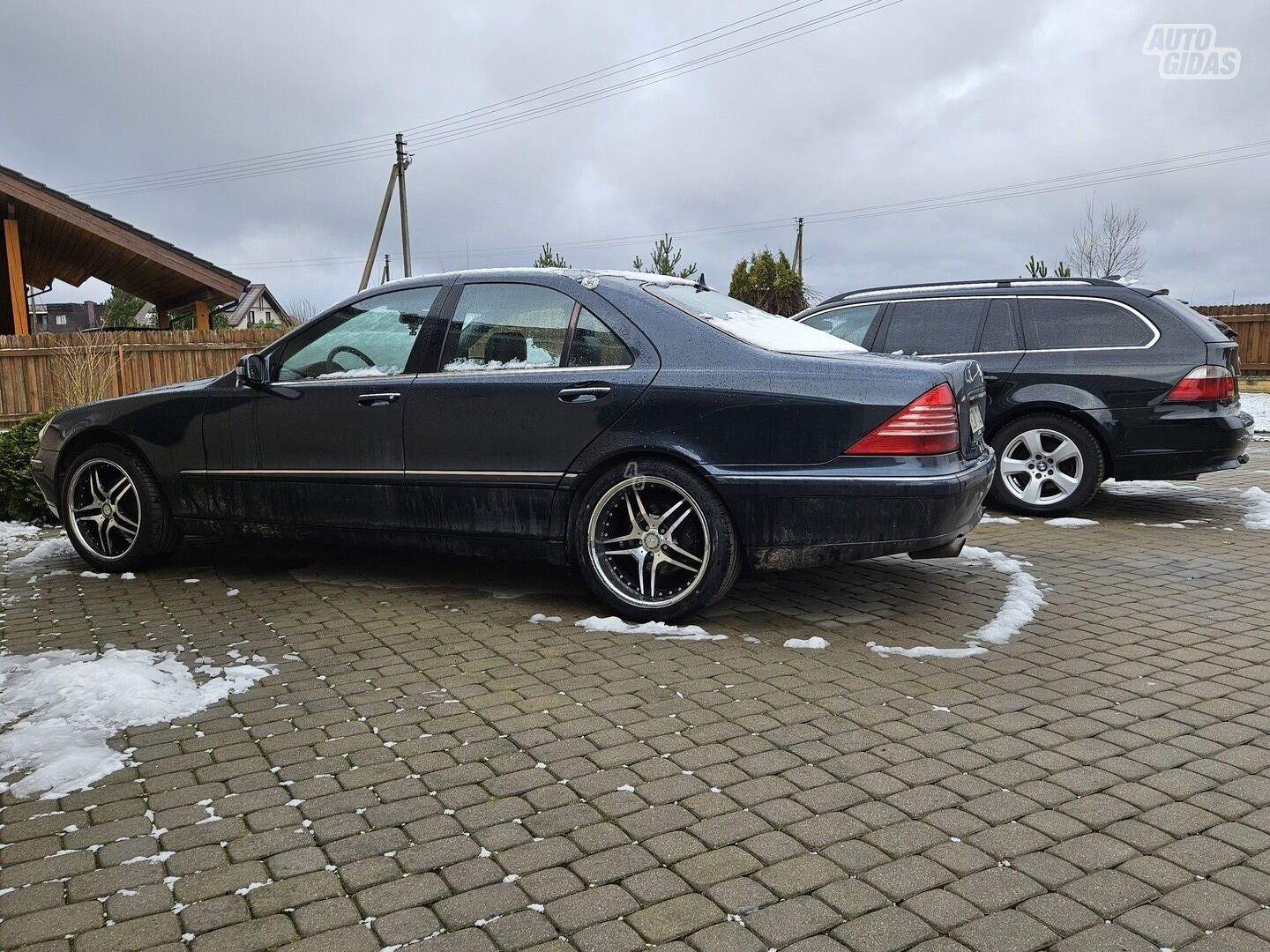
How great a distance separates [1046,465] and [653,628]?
448 cm

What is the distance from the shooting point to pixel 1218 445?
7578mm

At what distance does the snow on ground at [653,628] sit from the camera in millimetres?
4840

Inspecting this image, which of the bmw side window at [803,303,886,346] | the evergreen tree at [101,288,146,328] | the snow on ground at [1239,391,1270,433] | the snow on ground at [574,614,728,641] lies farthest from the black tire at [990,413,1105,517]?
the evergreen tree at [101,288,146,328]

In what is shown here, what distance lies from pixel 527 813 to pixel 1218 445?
644 centimetres

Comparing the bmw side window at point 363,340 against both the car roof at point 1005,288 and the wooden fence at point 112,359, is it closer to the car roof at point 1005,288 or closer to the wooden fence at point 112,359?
the car roof at point 1005,288

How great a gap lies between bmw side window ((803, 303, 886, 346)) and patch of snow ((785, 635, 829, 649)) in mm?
4666

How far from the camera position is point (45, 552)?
7203 mm

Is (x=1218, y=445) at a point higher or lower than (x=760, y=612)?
higher

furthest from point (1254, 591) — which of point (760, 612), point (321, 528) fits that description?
point (321, 528)

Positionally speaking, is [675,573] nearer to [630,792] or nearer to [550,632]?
[550,632]

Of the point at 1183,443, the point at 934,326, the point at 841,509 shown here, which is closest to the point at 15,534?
the point at 841,509

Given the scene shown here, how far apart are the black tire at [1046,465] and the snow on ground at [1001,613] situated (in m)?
1.61

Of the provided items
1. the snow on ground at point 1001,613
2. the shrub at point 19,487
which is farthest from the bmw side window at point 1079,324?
the shrub at point 19,487

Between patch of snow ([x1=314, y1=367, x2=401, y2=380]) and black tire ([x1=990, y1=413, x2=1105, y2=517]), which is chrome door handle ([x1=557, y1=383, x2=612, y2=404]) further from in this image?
black tire ([x1=990, y1=413, x2=1105, y2=517])
